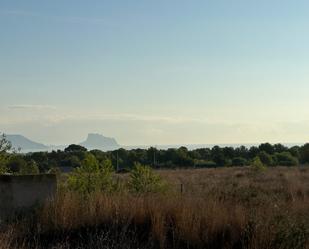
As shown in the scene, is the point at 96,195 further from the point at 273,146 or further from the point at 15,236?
the point at 273,146

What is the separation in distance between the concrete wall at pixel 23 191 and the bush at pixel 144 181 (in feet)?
15.0

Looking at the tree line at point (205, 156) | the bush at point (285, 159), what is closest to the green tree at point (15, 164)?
the tree line at point (205, 156)

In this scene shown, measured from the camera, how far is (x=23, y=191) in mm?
12039

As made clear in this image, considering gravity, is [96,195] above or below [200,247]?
above

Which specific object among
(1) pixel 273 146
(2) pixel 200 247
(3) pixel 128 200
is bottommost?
(2) pixel 200 247

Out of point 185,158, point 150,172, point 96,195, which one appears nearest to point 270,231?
point 96,195

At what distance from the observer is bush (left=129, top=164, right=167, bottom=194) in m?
16.8

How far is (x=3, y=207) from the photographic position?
11.8 meters

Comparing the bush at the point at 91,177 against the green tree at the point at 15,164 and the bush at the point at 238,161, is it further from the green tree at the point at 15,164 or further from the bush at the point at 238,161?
the bush at the point at 238,161

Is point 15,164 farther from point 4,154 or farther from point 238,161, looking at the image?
point 238,161

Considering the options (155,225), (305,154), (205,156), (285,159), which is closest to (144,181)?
(155,225)

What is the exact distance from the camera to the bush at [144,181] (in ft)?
55.0

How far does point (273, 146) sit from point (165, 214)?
9632cm

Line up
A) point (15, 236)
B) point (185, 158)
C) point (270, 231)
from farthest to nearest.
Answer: point (185, 158) < point (15, 236) < point (270, 231)
